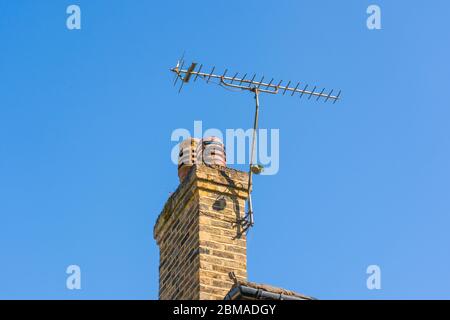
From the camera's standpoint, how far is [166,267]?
1284 cm

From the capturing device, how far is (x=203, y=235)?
39.5 ft

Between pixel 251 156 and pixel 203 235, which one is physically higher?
pixel 251 156

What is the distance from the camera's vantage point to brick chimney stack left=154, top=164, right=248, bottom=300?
1178cm

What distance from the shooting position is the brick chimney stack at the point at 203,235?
11.8 meters

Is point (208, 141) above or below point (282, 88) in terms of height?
below
